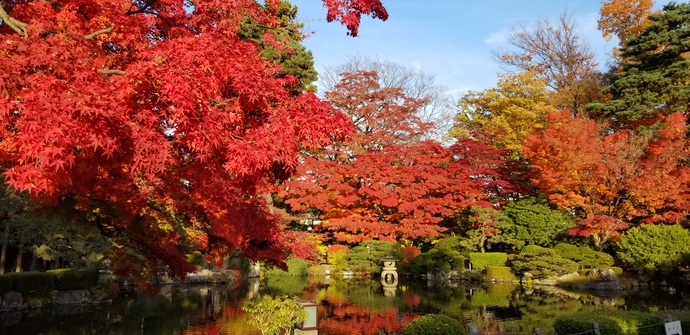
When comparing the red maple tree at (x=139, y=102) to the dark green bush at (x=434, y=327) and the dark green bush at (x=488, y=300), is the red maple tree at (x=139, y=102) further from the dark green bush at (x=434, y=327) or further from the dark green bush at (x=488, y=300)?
the dark green bush at (x=488, y=300)

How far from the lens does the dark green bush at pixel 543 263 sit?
20.9 meters

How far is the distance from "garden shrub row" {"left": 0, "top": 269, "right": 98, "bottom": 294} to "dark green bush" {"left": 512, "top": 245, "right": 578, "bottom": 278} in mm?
16329

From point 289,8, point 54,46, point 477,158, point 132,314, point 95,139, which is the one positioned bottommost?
point 132,314

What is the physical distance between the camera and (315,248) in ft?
86.9

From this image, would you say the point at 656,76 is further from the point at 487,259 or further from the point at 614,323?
the point at 614,323

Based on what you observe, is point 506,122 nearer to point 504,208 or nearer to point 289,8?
point 504,208

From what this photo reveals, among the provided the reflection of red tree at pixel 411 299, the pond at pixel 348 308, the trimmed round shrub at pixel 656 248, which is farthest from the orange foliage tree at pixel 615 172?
the reflection of red tree at pixel 411 299

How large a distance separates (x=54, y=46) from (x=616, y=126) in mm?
25026

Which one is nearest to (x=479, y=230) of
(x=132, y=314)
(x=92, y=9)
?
(x=132, y=314)

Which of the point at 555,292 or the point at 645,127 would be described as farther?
the point at 645,127

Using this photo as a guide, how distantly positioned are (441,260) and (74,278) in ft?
51.5

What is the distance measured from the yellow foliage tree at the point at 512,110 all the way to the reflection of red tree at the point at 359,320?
16.1 meters

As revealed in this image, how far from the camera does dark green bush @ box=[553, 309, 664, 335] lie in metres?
7.57

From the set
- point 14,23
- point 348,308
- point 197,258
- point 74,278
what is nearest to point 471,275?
point 348,308
